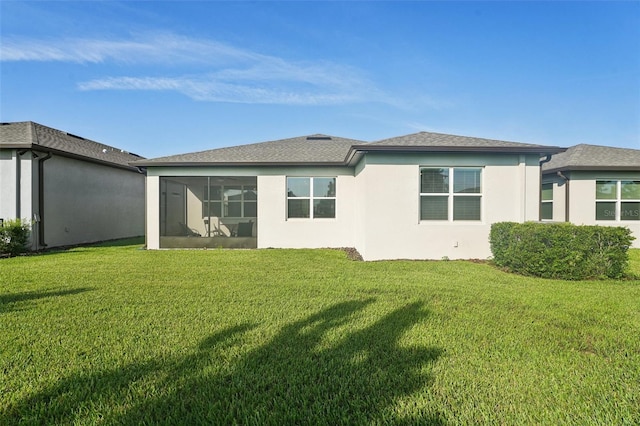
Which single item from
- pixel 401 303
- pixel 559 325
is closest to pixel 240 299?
pixel 401 303

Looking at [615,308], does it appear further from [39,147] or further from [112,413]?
[39,147]

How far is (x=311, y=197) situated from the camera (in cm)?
1210

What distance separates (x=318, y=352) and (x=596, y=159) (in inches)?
583

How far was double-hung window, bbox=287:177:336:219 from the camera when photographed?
1211 cm

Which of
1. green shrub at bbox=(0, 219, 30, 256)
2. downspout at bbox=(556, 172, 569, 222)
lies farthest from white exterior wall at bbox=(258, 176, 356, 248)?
downspout at bbox=(556, 172, 569, 222)

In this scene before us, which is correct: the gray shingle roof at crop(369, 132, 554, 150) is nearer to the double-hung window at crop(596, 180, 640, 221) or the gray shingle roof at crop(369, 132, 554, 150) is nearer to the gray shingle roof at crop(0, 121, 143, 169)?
the double-hung window at crop(596, 180, 640, 221)

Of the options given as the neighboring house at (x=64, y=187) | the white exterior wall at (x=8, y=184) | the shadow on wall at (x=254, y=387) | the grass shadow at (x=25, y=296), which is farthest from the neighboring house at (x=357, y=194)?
the grass shadow at (x=25, y=296)

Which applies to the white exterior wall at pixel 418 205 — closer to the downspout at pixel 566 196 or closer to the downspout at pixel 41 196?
the downspout at pixel 566 196

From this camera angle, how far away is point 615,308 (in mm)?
4988

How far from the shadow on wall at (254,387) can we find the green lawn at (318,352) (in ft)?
0.05

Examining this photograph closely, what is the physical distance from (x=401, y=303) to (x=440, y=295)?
0.89m

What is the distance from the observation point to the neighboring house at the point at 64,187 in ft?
37.3

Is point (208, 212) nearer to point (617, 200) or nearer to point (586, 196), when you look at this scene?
point (586, 196)

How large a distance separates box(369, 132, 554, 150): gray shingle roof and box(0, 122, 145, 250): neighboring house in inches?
436
